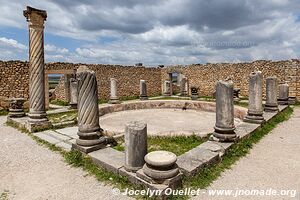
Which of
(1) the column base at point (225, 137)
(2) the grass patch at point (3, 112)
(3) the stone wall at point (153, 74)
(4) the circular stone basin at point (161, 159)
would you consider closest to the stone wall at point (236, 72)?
(3) the stone wall at point (153, 74)

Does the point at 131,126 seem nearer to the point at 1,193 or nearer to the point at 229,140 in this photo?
the point at 1,193

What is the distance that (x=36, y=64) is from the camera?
A: 7914mm

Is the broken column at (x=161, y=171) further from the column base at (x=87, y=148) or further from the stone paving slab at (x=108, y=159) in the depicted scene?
the column base at (x=87, y=148)

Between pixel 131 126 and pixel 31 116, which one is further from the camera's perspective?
pixel 31 116

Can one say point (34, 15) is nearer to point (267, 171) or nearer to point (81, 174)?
A: point (81, 174)

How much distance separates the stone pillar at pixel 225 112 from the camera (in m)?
5.73

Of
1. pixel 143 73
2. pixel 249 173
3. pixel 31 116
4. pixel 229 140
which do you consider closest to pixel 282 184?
pixel 249 173

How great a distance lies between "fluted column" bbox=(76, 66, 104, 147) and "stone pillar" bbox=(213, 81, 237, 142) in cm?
300

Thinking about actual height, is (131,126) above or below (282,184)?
above

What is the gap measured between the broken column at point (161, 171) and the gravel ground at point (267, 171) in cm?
49

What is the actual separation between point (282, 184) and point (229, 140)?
1.84 metres

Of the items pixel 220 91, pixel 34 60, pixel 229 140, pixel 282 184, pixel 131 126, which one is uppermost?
pixel 34 60

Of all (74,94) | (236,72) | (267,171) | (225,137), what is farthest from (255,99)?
(236,72)

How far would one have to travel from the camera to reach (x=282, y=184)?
4.00m
